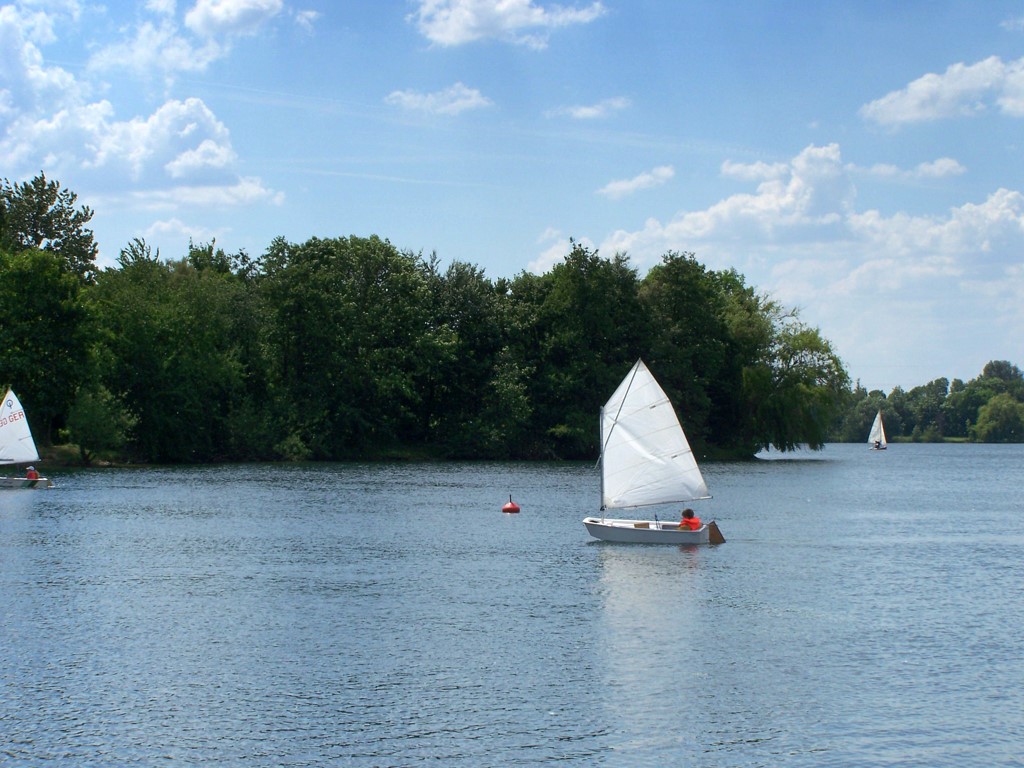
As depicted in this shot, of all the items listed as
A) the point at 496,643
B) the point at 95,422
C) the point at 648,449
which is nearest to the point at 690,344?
the point at 95,422

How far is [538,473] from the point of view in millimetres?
108250

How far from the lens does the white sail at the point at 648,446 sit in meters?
56.3

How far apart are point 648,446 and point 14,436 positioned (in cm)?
5382

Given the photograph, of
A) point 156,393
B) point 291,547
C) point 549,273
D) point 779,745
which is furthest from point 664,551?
point 549,273

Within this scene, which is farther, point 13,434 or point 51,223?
point 51,223

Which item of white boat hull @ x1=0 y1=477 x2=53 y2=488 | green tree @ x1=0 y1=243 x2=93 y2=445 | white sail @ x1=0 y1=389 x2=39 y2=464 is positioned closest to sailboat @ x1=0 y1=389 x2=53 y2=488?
white sail @ x1=0 y1=389 x2=39 y2=464

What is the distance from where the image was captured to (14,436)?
288 feet

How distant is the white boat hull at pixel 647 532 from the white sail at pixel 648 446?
1775mm

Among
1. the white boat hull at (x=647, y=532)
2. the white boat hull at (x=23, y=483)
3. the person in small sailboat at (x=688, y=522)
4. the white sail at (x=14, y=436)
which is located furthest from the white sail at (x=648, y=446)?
the white sail at (x=14, y=436)

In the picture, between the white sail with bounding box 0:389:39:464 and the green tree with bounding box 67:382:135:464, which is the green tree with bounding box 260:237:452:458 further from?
the white sail with bounding box 0:389:39:464

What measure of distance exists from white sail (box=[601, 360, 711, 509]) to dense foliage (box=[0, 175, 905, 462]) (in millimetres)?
65002

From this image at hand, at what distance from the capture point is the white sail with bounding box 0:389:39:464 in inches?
3428

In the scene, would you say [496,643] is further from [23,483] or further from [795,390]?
[795,390]

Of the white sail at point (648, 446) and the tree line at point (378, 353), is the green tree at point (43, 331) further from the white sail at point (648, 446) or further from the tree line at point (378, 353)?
the white sail at point (648, 446)
